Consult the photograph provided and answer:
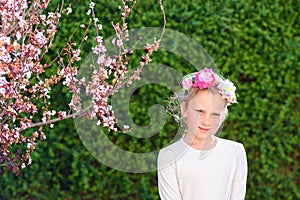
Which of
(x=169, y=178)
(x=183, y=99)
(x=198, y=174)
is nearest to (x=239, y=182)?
(x=198, y=174)

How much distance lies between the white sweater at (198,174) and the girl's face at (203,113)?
9 cm

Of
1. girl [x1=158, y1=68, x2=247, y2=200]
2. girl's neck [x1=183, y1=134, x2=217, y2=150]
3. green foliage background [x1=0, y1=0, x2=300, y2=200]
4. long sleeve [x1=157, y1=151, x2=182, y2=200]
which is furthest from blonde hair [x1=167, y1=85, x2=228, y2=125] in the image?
green foliage background [x1=0, y1=0, x2=300, y2=200]

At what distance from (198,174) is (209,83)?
425 mm

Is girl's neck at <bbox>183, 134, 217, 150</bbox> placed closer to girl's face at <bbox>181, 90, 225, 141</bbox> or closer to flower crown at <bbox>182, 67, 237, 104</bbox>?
girl's face at <bbox>181, 90, 225, 141</bbox>

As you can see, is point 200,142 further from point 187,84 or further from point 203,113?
point 187,84

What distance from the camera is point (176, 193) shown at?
114 inches

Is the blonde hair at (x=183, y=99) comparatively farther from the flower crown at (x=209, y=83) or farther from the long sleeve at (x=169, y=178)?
the long sleeve at (x=169, y=178)

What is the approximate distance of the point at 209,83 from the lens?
2.88 m

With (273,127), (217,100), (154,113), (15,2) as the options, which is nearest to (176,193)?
(217,100)

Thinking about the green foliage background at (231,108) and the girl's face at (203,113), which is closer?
the girl's face at (203,113)

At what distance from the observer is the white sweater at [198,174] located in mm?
2896

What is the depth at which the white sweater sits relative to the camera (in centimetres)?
290

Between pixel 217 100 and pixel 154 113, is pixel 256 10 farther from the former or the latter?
pixel 217 100

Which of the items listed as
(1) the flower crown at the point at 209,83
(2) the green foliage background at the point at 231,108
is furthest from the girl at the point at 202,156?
(2) the green foliage background at the point at 231,108
